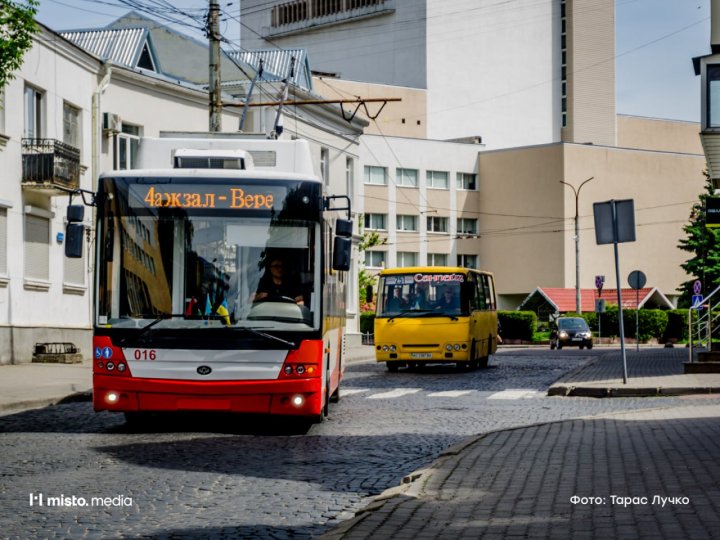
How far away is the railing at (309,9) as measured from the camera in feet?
306

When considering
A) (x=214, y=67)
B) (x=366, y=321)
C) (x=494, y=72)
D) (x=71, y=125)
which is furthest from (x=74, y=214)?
(x=494, y=72)

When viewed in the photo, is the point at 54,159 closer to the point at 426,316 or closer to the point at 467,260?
the point at 426,316

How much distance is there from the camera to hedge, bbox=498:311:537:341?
71.9 m

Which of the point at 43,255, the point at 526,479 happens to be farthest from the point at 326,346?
the point at 43,255

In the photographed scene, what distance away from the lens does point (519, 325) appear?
7206 centimetres

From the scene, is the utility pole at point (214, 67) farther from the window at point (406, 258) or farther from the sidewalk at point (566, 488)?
the window at point (406, 258)

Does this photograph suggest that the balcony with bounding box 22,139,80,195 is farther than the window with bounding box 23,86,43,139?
No

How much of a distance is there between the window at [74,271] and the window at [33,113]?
3.53m

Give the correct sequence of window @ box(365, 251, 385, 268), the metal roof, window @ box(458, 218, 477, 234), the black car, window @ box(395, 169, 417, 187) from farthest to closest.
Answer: window @ box(458, 218, 477, 234) < window @ box(365, 251, 385, 268) < window @ box(395, 169, 417, 187) < the black car < the metal roof

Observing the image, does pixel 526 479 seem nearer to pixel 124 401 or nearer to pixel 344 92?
pixel 124 401

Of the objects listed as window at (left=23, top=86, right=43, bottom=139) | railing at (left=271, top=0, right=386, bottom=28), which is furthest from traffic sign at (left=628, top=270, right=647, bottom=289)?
railing at (left=271, top=0, right=386, bottom=28)

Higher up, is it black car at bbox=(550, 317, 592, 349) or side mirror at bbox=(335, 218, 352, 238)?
side mirror at bbox=(335, 218, 352, 238)

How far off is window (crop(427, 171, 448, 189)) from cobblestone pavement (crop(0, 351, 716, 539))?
74.6 m

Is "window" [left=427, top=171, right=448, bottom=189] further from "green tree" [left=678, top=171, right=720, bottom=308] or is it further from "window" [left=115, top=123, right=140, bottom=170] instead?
"window" [left=115, top=123, right=140, bottom=170]
